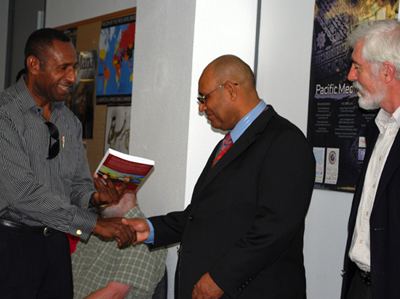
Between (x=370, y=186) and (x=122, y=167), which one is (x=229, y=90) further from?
(x=370, y=186)

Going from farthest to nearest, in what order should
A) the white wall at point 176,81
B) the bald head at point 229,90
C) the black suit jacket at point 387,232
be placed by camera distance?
Result: the white wall at point 176,81 < the bald head at point 229,90 < the black suit jacket at point 387,232

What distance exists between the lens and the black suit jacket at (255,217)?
73.1 inches

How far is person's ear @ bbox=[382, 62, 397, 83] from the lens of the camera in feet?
6.23

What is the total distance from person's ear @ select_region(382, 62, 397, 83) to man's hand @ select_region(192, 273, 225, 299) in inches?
46.6

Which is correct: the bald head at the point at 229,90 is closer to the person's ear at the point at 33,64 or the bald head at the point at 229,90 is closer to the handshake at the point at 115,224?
the handshake at the point at 115,224

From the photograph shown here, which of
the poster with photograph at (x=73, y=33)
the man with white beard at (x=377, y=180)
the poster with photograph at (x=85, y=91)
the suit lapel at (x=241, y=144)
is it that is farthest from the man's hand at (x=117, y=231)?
the poster with photograph at (x=73, y=33)

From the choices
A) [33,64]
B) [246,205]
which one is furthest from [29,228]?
[246,205]

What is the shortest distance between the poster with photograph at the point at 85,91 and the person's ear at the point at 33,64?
7.09ft

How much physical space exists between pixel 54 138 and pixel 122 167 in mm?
483

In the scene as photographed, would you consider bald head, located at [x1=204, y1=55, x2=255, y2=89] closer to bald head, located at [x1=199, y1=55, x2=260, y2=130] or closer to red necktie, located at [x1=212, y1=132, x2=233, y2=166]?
bald head, located at [x1=199, y1=55, x2=260, y2=130]

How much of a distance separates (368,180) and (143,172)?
3.85ft

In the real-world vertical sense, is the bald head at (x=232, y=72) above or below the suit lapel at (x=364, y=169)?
above

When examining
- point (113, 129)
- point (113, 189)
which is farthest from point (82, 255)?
point (113, 129)

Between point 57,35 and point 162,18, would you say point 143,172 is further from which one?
point 162,18
